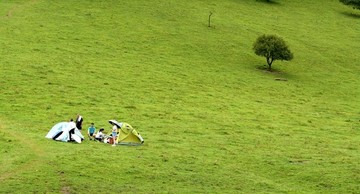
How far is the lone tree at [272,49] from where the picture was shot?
7919 centimetres

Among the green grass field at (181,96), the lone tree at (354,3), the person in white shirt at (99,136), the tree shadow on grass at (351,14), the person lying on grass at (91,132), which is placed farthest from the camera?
the lone tree at (354,3)

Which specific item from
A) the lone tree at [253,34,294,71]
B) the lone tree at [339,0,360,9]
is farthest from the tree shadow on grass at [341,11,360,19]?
the lone tree at [253,34,294,71]

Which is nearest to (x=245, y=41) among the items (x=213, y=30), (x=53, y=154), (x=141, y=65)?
(x=213, y=30)

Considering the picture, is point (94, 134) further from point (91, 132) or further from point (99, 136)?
point (99, 136)

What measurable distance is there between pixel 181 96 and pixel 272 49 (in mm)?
17534

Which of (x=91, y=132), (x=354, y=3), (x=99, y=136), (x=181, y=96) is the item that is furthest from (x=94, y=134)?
(x=354, y=3)

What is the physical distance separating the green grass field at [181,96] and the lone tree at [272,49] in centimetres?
192

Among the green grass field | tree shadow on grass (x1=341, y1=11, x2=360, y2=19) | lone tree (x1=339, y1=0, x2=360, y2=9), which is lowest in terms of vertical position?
the green grass field

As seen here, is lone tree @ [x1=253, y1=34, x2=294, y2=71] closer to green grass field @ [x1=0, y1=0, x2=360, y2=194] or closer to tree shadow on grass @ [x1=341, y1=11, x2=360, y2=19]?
green grass field @ [x1=0, y1=0, x2=360, y2=194]

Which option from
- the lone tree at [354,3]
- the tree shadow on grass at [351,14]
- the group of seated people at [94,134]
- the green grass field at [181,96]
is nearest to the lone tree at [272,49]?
the green grass field at [181,96]

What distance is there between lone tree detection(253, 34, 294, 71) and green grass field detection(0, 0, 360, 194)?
1.92m

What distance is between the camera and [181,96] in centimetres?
6575

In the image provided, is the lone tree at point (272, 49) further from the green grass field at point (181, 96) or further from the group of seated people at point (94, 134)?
the group of seated people at point (94, 134)

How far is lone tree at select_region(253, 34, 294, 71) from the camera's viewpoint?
79188 mm
